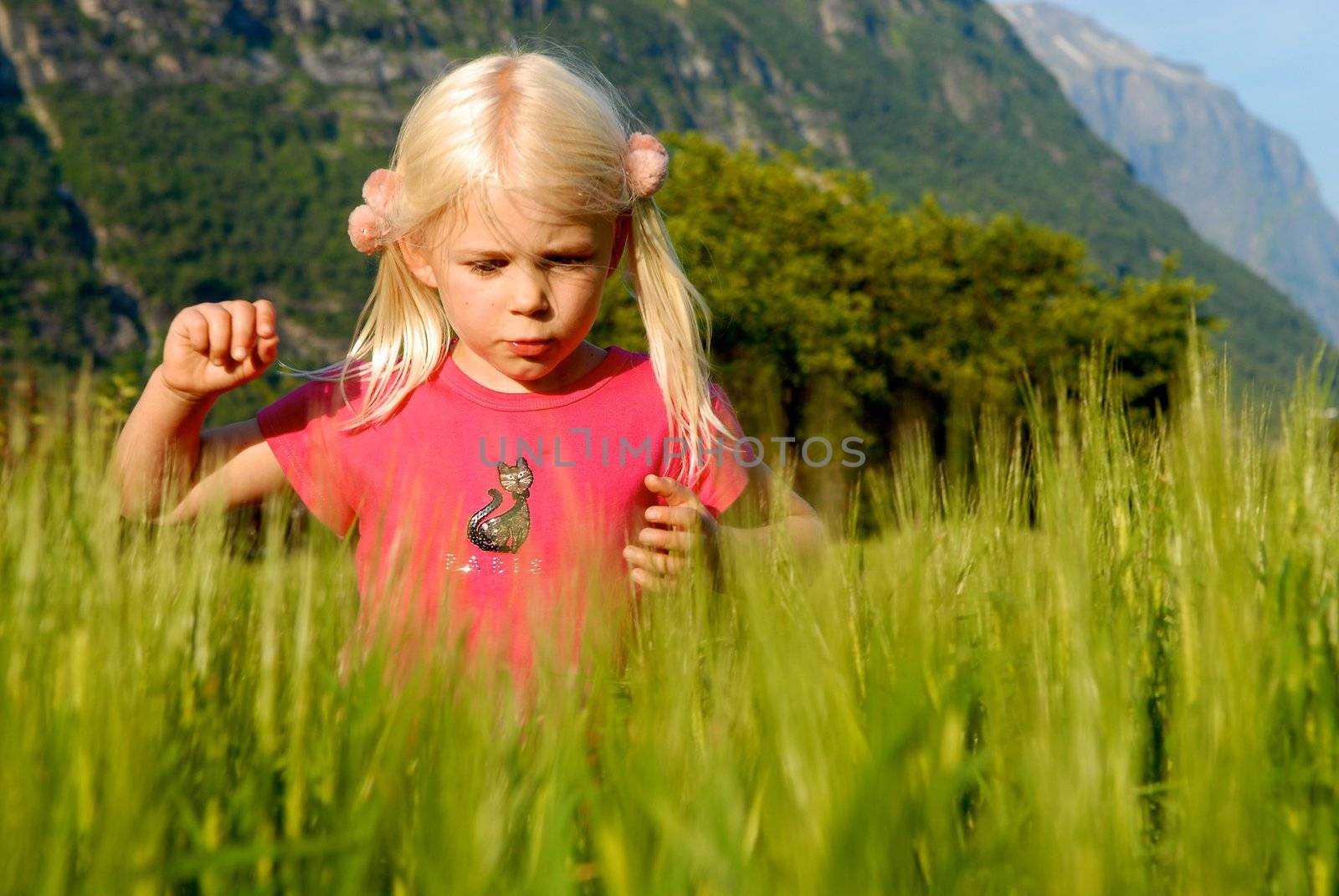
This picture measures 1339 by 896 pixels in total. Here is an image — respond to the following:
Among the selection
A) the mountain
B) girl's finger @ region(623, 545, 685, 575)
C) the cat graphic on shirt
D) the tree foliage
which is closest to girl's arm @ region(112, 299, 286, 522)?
the cat graphic on shirt

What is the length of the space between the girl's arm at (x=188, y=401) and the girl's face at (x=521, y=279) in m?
0.37

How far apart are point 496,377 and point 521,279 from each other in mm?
375

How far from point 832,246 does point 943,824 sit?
3406 cm

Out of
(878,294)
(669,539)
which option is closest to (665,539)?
(669,539)

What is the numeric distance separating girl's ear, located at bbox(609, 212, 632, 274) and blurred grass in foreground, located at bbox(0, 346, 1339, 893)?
1.29m

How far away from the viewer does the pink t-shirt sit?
2.30 meters

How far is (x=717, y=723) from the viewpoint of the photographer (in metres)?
1.14

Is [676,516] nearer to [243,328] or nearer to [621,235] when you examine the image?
[243,328]

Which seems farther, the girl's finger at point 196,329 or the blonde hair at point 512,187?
the blonde hair at point 512,187

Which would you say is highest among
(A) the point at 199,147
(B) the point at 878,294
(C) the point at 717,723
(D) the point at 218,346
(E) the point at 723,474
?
(A) the point at 199,147

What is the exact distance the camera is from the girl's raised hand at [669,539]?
1898 mm

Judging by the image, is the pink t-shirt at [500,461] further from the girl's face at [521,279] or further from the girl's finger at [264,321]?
the girl's finger at [264,321]

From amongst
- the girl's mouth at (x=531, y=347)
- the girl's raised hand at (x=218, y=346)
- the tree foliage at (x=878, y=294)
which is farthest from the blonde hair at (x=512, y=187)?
the tree foliage at (x=878, y=294)
